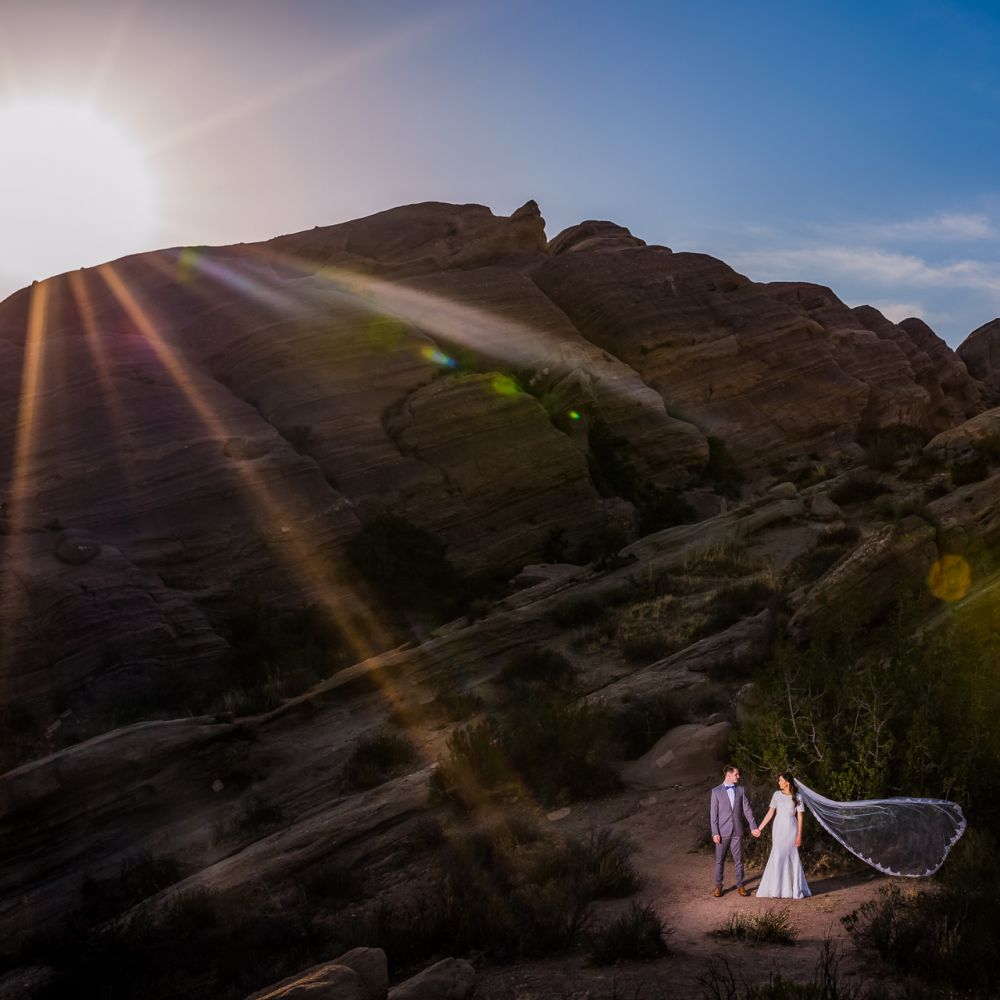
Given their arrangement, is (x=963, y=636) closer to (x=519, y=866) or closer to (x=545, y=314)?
(x=519, y=866)

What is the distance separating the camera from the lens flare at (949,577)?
12584 millimetres

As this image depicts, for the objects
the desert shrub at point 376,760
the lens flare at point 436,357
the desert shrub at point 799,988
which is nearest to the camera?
the desert shrub at point 799,988

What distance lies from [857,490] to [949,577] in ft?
32.6

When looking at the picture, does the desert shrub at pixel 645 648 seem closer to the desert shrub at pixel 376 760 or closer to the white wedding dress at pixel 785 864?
the desert shrub at pixel 376 760

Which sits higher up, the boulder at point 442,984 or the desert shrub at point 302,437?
the desert shrub at point 302,437

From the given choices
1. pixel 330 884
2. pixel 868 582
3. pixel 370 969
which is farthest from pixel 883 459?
pixel 370 969

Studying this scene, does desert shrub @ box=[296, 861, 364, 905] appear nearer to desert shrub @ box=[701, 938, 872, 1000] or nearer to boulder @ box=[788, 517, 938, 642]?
desert shrub @ box=[701, 938, 872, 1000]

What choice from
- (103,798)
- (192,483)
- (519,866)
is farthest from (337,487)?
(519,866)

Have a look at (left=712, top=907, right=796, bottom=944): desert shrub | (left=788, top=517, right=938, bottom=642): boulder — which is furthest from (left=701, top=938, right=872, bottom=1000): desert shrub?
(left=788, top=517, right=938, bottom=642): boulder

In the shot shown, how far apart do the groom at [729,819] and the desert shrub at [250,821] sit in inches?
230

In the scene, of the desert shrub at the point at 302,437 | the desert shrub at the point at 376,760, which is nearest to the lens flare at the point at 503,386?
the desert shrub at the point at 302,437

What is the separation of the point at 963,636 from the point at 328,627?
550 inches

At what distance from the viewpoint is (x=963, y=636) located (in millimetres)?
10031

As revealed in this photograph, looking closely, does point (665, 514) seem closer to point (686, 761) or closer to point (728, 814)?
point (686, 761)
